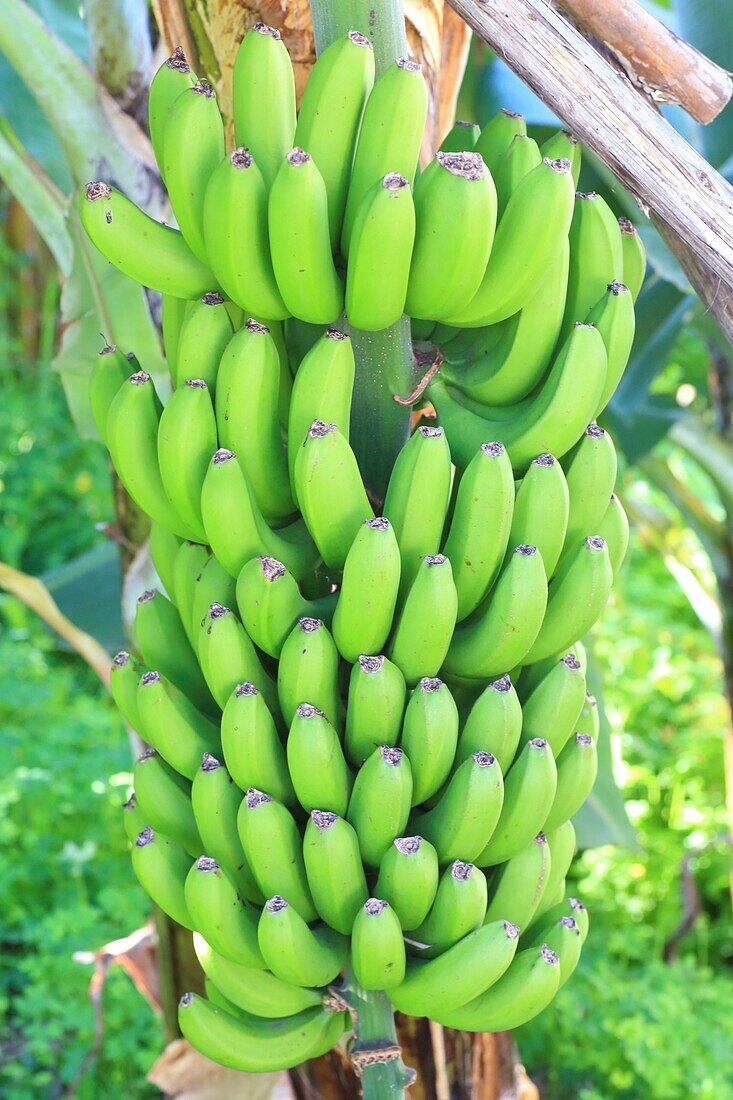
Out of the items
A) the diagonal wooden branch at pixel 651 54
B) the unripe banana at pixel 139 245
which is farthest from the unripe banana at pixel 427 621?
the diagonal wooden branch at pixel 651 54

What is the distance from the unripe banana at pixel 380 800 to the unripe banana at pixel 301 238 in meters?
0.27

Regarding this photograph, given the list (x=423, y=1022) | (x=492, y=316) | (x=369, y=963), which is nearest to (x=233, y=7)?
(x=492, y=316)

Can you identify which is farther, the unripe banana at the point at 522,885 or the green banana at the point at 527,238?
the unripe banana at the point at 522,885

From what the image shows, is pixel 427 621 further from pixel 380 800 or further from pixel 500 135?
pixel 500 135

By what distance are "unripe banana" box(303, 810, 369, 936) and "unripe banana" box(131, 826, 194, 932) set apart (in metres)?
0.10

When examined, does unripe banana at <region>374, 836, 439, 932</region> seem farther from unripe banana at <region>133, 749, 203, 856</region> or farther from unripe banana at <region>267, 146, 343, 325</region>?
unripe banana at <region>267, 146, 343, 325</region>

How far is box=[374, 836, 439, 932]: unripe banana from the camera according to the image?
59 cm

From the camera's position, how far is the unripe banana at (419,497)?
598 mm

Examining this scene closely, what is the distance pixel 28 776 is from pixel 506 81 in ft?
4.61

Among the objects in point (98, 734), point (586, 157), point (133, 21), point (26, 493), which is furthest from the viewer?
point (26, 493)

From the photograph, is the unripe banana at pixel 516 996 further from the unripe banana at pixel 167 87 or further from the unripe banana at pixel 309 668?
the unripe banana at pixel 167 87

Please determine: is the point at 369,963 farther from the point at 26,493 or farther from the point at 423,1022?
the point at 26,493

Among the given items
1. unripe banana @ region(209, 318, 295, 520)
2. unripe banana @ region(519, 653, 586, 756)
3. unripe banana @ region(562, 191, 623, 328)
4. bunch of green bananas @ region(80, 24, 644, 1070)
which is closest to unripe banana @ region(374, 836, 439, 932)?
bunch of green bananas @ region(80, 24, 644, 1070)

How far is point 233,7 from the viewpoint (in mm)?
696
